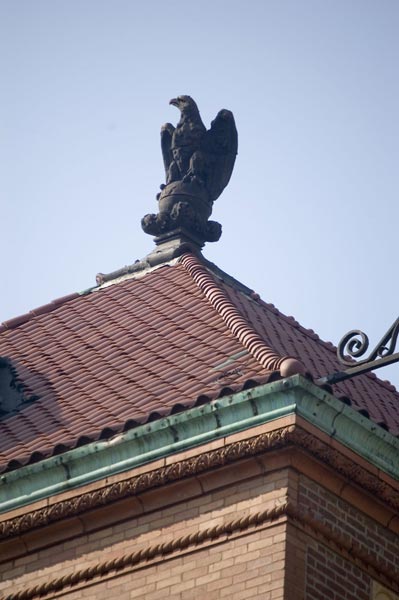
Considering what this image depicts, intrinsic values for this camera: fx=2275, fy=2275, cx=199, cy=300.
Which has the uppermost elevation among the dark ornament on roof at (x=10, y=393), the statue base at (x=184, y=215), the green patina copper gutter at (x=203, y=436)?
the statue base at (x=184, y=215)

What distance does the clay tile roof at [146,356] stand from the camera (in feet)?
66.1

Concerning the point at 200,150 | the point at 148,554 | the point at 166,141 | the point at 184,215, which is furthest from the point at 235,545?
the point at 166,141

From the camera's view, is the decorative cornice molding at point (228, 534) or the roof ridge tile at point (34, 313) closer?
the decorative cornice molding at point (228, 534)

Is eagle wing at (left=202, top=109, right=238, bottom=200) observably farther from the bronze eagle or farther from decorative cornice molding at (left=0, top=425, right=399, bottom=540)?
decorative cornice molding at (left=0, top=425, right=399, bottom=540)

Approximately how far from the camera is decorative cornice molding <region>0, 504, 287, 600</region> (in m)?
18.7

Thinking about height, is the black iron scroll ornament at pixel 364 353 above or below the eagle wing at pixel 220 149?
below

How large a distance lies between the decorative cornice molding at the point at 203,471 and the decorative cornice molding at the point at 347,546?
49cm

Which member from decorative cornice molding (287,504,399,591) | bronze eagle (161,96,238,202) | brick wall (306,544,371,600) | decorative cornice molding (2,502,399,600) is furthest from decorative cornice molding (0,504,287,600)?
bronze eagle (161,96,238,202)

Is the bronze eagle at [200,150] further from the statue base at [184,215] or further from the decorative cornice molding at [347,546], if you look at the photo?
the decorative cornice molding at [347,546]

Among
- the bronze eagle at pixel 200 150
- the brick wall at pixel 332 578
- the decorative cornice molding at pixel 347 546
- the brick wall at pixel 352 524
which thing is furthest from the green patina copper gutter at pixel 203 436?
the bronze eagle at pixel 200 150

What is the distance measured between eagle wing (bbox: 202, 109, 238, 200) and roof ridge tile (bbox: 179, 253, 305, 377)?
135 centimetres

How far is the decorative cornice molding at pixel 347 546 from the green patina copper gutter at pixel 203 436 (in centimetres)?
71

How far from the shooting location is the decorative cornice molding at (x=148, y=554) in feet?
61.4

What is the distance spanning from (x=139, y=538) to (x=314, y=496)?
1.57 meters
